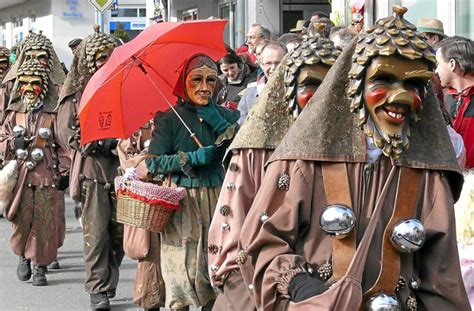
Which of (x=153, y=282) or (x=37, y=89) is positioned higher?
(x=37, y=89)

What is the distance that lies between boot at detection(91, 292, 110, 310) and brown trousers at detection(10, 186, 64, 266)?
4.74 feet

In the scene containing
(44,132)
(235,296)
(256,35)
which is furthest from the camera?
(256,35)

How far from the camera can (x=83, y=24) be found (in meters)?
39.0

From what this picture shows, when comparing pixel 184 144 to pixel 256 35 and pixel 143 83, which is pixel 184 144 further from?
pixel 256 35

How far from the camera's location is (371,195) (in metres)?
3.73

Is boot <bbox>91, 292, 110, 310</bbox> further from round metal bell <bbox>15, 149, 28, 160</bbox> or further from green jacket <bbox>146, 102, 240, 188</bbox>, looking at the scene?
green jacket <bbox>146, 102, 240, 188</bbox>

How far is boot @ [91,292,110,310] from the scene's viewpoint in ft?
27.3

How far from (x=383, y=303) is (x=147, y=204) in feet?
10.3

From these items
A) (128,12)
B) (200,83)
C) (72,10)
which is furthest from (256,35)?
(128,12)

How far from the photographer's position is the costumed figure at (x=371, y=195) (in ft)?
11.9

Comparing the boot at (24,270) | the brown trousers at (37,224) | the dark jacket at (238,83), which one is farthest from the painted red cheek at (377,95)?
the boot at (24,270)

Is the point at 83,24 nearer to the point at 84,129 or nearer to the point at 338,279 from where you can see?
the point at 84,129

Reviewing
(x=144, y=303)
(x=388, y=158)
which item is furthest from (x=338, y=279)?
(x=144, y=303)

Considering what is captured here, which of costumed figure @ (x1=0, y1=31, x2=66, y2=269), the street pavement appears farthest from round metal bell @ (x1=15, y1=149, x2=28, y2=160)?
the street pavement
